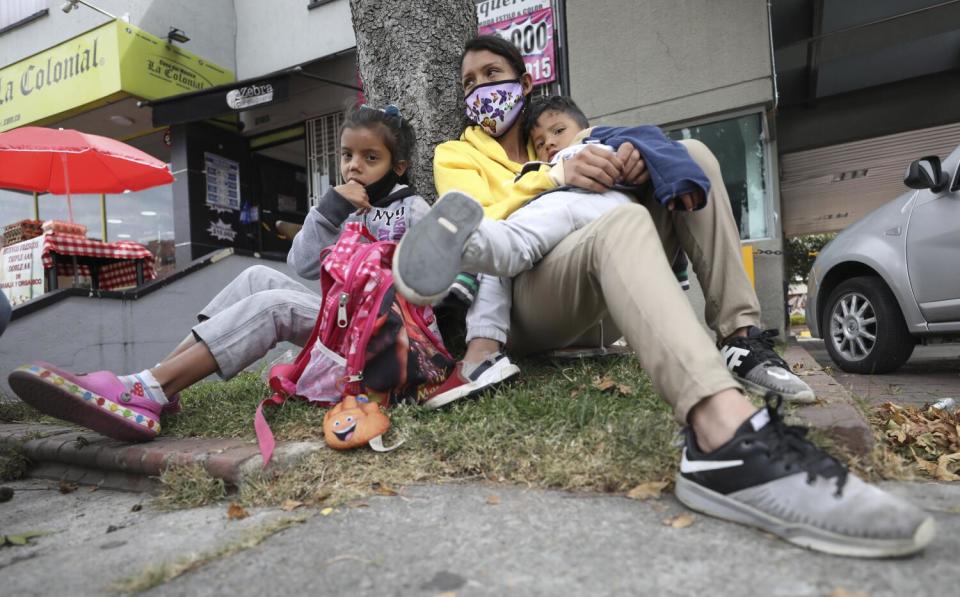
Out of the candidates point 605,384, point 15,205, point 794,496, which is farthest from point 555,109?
point 15,205

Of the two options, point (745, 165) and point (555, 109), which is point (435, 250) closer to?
point (555, 109)

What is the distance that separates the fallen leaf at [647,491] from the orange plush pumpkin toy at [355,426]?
0.76 m

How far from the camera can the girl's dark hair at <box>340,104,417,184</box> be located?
2.62m

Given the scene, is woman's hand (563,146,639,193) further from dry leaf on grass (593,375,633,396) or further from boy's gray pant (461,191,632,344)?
dry leaf on grass (593,375,633,396)

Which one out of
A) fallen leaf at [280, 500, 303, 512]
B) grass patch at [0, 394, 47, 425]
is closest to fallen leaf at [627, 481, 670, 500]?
fallen leaf at [280, 500, 303, 512]

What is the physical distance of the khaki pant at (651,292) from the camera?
1439 millimetres

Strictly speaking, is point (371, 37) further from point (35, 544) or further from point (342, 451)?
point (35, 544)

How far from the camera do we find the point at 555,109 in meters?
2.71

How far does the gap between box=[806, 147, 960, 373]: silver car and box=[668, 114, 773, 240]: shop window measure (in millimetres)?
1923

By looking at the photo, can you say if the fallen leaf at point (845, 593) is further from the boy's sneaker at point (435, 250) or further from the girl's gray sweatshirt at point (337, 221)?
the girl's gray sweatshirt at point (337, 221)

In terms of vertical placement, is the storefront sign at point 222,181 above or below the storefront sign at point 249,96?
below

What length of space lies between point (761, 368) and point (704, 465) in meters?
0.79

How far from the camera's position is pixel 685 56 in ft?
22.4

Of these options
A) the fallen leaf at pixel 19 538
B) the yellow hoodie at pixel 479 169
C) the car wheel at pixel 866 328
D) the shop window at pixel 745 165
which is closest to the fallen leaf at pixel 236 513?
the fallen leaf at pixel 19 538
